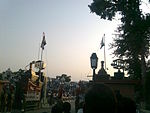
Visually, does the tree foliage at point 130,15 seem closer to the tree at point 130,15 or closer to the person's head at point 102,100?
the tree at point 130,15

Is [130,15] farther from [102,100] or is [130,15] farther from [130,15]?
[102,100]

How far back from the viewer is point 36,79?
32.7m

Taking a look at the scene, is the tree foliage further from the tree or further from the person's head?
the person's head

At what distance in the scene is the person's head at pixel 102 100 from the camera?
3.79 metres

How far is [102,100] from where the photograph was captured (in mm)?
3797

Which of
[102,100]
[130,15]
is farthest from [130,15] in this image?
[102,100]

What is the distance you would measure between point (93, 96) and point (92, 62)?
10.3 meters

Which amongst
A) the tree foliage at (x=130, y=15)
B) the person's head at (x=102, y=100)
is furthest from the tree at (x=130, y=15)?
the person's head at (x=102, y=100)

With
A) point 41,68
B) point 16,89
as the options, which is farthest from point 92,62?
point 41,68

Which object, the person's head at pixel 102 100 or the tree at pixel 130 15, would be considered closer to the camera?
the person's head at pixel 102 100

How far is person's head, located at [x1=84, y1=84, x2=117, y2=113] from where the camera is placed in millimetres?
3791

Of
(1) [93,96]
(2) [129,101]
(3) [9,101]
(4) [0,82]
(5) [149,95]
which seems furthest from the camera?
(5) [149,95]

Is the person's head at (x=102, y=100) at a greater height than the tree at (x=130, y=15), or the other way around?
the tree at (x=130, y=15)

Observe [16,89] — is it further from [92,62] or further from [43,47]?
[43,47]
